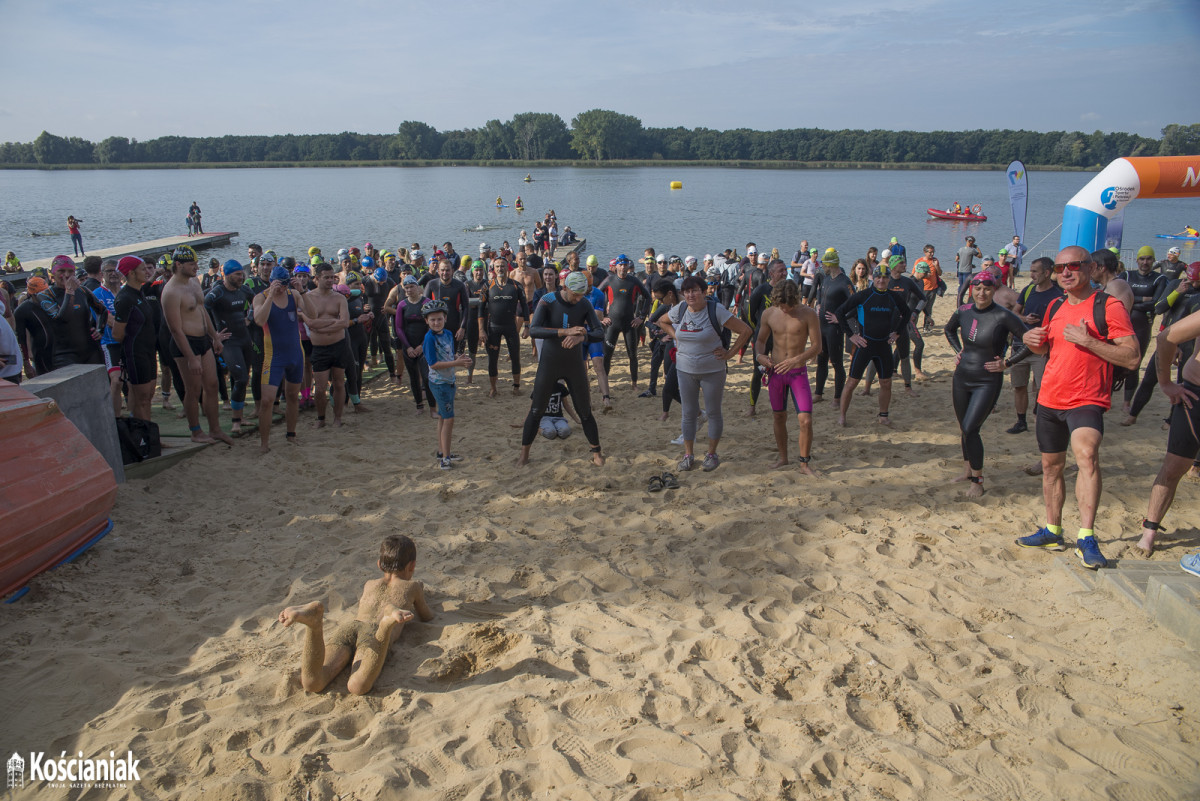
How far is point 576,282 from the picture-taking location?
648cm

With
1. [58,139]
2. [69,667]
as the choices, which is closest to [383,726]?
[69,667]

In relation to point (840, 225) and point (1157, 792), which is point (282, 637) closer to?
point (1157, 792)

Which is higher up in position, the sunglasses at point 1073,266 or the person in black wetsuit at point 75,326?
the sunglasses at point 1073,266

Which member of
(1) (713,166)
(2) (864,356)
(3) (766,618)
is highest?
(1) (713,166)

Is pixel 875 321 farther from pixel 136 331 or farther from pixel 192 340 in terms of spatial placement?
pixel 136 331

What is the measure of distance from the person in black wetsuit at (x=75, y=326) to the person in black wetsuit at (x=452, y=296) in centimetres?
347

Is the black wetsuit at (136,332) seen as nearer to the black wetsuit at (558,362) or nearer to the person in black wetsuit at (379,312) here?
the person in black wetsuit at (379,312)

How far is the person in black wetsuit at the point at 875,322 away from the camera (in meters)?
7.37

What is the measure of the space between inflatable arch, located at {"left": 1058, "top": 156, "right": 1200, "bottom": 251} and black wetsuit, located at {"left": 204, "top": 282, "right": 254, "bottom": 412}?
47.9ft

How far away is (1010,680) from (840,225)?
48.1 meters

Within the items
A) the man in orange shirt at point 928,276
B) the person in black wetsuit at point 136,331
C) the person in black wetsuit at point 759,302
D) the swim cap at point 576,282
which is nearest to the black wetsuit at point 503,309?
the swim cap at point 576,282

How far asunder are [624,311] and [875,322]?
3422 mm

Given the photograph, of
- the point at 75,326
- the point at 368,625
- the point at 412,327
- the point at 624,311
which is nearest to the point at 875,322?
the point at 624,311

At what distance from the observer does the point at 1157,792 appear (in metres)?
2.65
